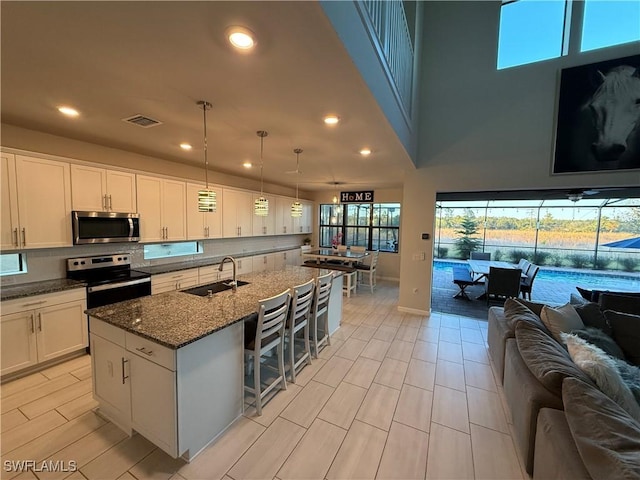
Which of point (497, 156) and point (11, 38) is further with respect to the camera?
point (497, 156)

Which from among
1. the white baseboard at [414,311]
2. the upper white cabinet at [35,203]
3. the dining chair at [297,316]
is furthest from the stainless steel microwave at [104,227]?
the white baseboard at [414,311]

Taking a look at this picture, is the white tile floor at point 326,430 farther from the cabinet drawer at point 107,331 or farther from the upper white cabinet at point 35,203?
the upper white cabinet at point 35,203

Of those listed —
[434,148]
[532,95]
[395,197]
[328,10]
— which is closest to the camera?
[328,10]

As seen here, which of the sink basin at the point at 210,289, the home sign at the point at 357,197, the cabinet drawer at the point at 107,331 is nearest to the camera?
the cabinet drawer at the point at 107,331

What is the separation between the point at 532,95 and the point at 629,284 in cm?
746

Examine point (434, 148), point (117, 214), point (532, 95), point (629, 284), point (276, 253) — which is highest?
point (532, 95)

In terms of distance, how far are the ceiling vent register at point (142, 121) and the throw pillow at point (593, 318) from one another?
193 inches

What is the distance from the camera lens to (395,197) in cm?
725

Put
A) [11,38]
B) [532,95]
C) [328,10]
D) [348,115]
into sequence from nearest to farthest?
1. [328,10]
2. [11,38]
3. [348,115]
4. [532,95]

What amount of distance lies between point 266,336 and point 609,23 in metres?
6.11

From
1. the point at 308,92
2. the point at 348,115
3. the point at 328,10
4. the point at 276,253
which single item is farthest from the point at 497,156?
the point at 276,253

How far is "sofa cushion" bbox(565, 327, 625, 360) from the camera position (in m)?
2.30

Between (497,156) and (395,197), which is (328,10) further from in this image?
(395,197)

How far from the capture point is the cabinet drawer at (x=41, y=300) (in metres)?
2.48
